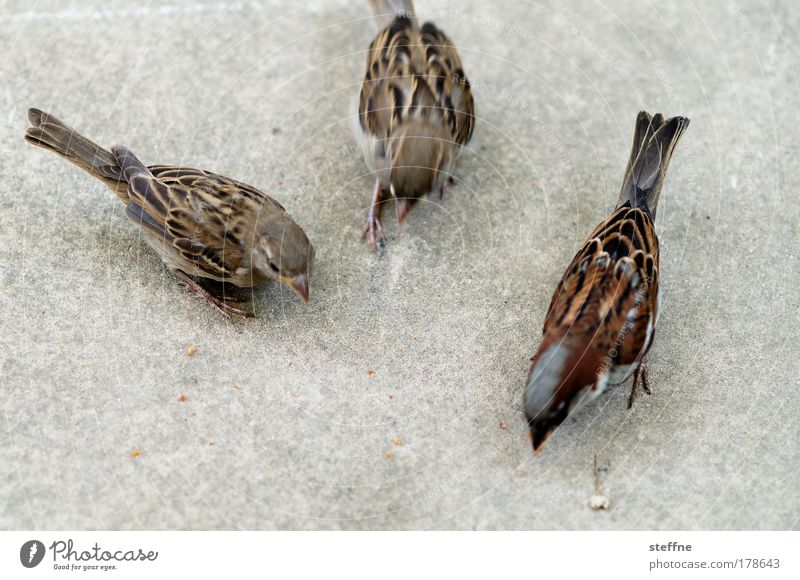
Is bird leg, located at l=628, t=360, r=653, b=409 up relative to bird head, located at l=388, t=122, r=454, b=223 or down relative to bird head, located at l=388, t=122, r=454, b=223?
down

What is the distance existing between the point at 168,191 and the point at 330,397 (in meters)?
1.30

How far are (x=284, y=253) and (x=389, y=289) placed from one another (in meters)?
0.71

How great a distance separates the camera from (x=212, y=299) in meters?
4.16

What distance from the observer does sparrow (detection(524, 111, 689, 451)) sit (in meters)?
3.41

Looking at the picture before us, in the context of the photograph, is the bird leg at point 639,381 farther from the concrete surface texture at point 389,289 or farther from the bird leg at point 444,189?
the bird leg at point 444,189

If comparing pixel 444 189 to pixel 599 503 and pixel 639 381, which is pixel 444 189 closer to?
pixel 639 381

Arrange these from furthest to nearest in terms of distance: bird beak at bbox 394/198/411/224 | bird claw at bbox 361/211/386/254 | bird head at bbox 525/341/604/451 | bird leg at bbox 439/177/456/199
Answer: bird leg at bbox 439/177/456/199
bird claw at bbox 361/211/386/254
bird beak at bbox 394/198/411/224
bird head at bbox 525/341/604/451

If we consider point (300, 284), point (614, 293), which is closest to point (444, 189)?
point (300, 284)

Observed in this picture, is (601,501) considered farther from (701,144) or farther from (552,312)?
(701,144)

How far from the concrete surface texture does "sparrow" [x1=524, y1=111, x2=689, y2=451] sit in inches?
15.1

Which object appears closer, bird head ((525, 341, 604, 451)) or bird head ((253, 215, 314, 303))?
bird head ((525, 341, 604, 451))

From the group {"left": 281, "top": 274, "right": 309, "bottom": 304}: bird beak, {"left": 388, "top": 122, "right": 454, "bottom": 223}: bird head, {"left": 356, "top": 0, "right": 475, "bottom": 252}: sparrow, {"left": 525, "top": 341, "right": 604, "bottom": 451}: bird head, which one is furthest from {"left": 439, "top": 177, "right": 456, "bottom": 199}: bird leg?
{"left": 525, "top": 341, "right": 604, "bottom": 451}: bird head

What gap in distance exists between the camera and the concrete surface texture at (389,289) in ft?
12.0
